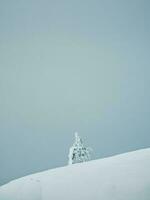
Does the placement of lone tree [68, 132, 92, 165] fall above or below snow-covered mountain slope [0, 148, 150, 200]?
below

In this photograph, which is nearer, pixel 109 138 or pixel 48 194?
pixel 48 194

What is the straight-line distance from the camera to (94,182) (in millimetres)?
2830

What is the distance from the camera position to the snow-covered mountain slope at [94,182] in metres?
2.69

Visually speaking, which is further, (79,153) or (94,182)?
(79,153)

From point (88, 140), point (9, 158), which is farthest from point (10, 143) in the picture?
point (88, 140)

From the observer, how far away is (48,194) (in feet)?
9.61

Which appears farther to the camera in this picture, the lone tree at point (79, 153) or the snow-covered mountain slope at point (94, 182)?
the lone tree at point (79, 153)

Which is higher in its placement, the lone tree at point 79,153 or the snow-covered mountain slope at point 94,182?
the snow-covered mountain slope at point 94,182

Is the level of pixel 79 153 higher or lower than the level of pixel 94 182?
A: lower

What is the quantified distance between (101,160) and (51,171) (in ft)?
1.41

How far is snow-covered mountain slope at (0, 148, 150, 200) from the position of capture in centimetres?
269

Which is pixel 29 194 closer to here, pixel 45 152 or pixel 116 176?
pixel 116 176

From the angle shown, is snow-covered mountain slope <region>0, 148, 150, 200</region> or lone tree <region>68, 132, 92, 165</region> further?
lone tree <region>68, 132, 92, 165</region>

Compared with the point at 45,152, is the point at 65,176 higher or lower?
higher
